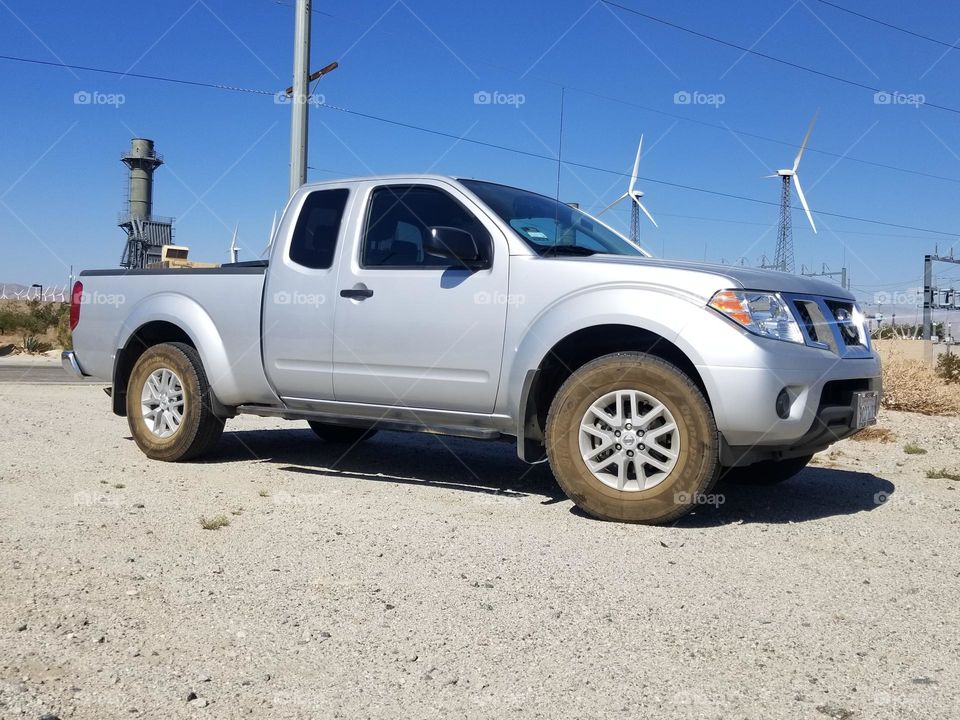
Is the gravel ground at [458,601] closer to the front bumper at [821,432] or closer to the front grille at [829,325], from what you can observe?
the front bumper at [821,432]

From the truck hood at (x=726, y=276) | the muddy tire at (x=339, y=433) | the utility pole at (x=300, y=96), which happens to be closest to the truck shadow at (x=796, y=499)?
the truck hood at (x=726, y=276)

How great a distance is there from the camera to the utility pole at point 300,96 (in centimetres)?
1455

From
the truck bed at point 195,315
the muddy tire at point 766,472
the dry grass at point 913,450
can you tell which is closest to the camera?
the muddy tire at point 766,472

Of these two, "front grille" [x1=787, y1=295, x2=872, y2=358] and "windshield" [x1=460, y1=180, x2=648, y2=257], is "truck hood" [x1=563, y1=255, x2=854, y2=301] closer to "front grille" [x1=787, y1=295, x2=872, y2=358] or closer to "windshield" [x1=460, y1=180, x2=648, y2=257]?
"front grille" [x1=787, y1=295, x2=872, y2=358]

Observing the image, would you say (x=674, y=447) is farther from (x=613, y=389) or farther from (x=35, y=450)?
(x=35, y=450)

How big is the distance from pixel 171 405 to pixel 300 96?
923 cm

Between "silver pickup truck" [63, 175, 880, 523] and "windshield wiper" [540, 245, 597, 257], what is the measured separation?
0.07ft

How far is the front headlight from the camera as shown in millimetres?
4664

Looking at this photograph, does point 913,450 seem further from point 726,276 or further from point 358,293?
point 358,293

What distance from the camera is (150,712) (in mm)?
2529

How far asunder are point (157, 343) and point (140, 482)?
1590 millimetres

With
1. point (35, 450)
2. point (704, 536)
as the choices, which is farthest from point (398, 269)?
point (35, 450)

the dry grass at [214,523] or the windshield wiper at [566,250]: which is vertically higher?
the windshield wiper at [566,250]

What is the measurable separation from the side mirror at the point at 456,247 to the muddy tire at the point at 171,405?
232 cm
